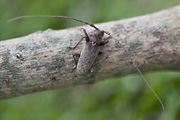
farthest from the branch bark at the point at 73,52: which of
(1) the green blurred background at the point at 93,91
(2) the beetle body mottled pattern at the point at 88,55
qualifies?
(1) the green blurred background at the point at 93,91

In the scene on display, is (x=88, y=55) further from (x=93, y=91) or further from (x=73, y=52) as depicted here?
(x=93, y=91)

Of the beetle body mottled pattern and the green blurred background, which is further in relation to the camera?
the green blurred background

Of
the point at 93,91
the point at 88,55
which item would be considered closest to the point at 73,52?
the point at 88,55

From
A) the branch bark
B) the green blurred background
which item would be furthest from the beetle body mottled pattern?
the green blurred background

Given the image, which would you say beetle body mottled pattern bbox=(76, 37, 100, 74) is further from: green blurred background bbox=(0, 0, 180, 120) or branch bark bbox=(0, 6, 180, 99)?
green blurred background bbox=(0, 0, 180, 120)

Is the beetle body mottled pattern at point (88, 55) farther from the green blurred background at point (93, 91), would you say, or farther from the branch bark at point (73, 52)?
the green blurred background at point (93, 91)
